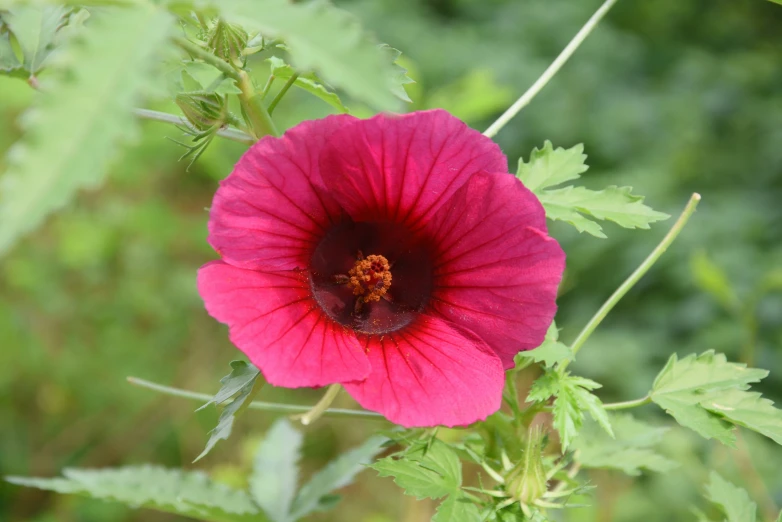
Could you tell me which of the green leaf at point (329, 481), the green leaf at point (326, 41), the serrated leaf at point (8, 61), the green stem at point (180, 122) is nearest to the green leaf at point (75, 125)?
the green leaf at point (326, 41)

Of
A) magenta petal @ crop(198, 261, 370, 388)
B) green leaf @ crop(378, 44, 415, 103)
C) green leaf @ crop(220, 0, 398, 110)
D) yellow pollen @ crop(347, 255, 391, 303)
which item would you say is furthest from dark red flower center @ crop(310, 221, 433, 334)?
green leaf @ crop(220, 0, 398, 110)

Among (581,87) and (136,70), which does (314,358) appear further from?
(581,87)

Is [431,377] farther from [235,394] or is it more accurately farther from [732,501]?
[732,501]

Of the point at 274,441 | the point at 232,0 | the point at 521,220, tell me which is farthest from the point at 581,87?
the point at 232,0

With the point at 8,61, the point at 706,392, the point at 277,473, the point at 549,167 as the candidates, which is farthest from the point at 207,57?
the point at 277,473

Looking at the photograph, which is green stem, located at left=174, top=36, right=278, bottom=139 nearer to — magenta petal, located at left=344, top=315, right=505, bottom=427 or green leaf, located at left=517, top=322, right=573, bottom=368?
magenta petal, located at left=344, top=315, right=505, bottom=427

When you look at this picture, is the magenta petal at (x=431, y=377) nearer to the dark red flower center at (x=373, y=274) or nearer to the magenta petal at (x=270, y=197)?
the dark red flower center at (x=373, y=274)
